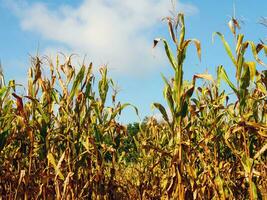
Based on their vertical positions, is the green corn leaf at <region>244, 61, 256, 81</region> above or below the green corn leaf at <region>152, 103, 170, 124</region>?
above

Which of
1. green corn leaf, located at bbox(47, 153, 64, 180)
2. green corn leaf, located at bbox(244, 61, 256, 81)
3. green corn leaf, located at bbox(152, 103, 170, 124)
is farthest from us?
green corn leaf, located at bbox(47, 153, 64, 180)

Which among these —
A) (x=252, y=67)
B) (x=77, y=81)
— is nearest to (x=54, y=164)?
(x=77, y=81)

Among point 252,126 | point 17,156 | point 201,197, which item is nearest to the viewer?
point 252,126

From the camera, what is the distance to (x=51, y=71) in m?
5.10

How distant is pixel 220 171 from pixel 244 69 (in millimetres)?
1709

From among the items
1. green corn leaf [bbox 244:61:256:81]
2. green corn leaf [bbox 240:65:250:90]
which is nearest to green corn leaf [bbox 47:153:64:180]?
green corn leaf [bbox 240:65:250:90]

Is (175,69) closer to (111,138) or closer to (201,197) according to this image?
(201,197)

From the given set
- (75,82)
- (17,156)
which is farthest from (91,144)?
(17,156)

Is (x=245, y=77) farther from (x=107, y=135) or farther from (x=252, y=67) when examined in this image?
(x=107, y=135)

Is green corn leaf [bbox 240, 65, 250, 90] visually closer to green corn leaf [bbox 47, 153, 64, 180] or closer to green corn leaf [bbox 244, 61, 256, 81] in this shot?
green corn leaf [bbox 244, 61, 256, 81]

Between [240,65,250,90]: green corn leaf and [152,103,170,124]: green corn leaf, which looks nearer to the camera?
[240,65,250,90]: green corn leaf

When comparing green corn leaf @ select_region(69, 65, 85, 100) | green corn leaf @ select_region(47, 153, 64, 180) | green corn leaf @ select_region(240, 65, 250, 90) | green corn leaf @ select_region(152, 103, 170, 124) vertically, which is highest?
green corn leaf @ select_region(69, 65, 85, 100)

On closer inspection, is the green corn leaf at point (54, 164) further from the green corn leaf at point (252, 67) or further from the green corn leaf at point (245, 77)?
the green corn leaf at point (252, 67)

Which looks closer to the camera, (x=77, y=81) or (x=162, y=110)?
(x=162, y=110)
